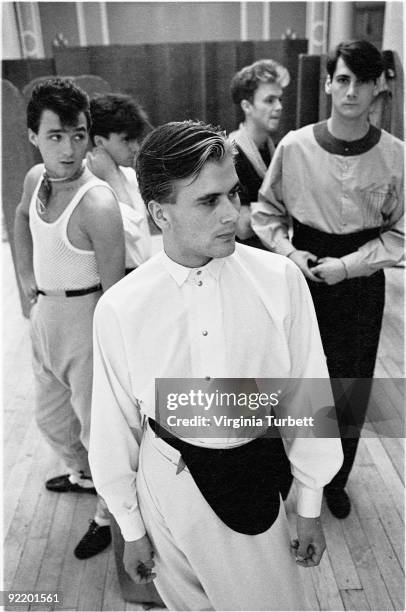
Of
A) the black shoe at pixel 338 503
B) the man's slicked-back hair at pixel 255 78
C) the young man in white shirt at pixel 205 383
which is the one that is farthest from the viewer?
the man's slicked-back hair at pixel 255 78

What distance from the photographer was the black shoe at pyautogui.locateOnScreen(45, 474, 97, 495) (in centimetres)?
233

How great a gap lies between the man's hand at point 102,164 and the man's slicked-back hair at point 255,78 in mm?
818

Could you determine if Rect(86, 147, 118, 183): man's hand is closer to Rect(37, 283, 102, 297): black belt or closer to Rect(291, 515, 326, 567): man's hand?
Rect(37, 283, 102, 297): black belt

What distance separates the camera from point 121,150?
198 cm

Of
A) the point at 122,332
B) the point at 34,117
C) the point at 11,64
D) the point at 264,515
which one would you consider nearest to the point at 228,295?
the point at 122,332

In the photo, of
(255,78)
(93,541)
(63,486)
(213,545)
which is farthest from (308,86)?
(213,545)

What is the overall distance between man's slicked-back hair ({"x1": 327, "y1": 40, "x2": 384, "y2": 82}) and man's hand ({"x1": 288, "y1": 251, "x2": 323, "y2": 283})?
587 millimetres

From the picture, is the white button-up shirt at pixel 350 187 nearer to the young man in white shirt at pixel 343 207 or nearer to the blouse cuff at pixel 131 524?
the young man in white shirt at pixel 343 207

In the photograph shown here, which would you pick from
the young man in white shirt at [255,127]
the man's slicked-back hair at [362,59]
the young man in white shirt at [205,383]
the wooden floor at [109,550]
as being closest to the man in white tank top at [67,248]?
the wooden floor at [109,550]

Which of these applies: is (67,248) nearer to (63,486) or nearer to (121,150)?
(121,150)

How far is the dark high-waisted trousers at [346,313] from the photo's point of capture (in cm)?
197

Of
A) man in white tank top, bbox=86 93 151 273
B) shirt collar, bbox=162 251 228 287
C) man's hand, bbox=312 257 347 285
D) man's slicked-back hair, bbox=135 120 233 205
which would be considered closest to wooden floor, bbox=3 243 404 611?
man's hand, bbox=312 257 347 285

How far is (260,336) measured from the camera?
1.14 meters

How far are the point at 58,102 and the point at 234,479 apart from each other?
3.91ft
